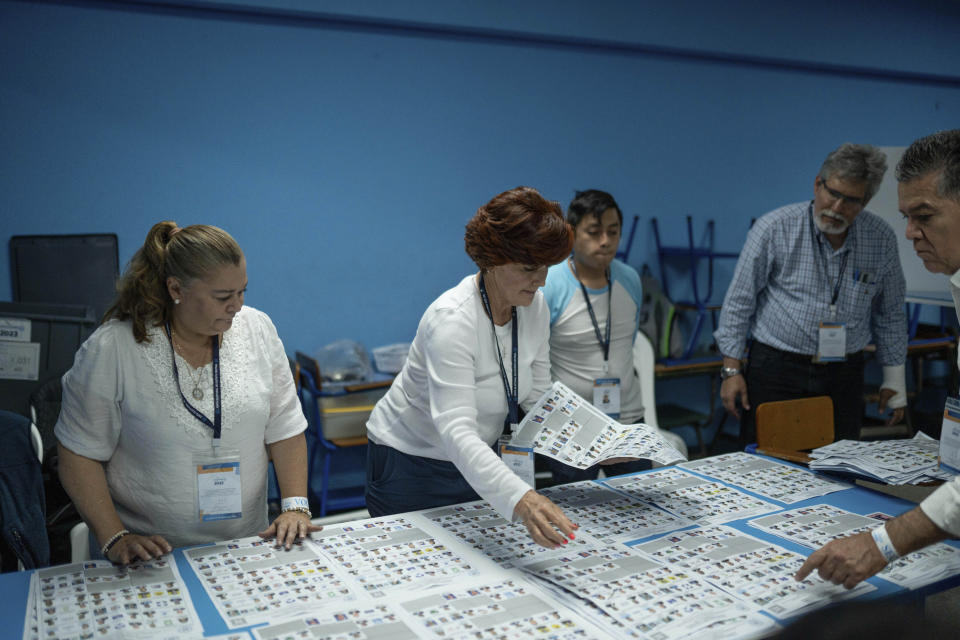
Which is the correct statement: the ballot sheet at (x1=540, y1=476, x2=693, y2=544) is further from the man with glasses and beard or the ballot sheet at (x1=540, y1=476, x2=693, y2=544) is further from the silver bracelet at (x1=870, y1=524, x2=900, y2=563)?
the man with glasses and beard

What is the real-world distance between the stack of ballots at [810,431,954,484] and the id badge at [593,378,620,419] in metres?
0.71

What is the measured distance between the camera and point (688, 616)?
149 centimetres

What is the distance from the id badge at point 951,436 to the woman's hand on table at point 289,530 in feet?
5.82

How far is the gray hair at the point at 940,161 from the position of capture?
1.78 metres

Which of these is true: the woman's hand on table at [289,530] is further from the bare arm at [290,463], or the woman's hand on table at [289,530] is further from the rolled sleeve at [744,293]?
the rolled sleeve at [744,293]

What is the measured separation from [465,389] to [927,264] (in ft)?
4.10

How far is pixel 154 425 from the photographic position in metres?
1.85

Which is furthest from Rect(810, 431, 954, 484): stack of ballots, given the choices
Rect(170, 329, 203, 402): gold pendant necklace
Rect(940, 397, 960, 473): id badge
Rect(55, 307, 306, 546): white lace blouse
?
Rect(170, 329, 203, 402): gold pendant necklace

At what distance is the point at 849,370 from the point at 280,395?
2382 mm

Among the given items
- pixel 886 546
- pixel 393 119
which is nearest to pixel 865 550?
pixel 886 546

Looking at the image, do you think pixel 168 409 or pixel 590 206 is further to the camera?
pixel 590 206

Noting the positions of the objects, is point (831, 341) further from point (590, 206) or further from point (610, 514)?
point (610, 514)

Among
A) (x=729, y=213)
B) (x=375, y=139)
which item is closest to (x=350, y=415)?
(x=375, y=139)

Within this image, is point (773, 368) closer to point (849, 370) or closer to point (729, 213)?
point (849, 370)
